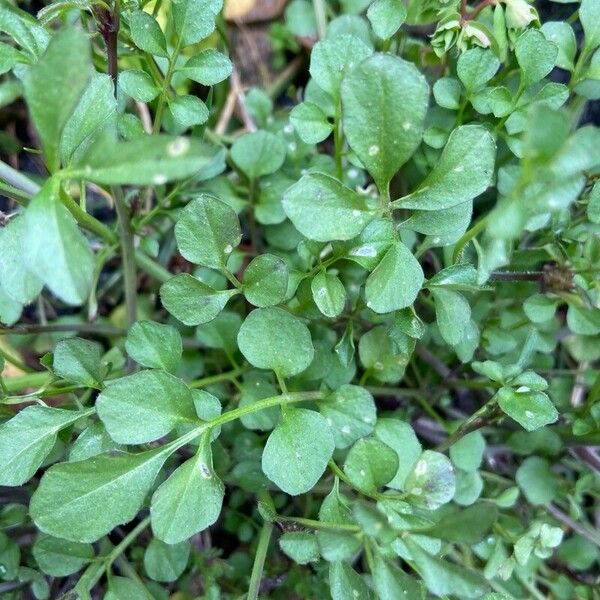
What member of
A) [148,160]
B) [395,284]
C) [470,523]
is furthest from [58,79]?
[470,523]

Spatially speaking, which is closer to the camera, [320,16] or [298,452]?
[298,452]

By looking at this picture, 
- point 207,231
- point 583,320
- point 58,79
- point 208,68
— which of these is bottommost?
point 583,320

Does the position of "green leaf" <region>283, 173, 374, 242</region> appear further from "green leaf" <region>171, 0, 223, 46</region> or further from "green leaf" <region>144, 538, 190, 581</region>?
"green leaf" <region>144, 538, 190, 581</region>

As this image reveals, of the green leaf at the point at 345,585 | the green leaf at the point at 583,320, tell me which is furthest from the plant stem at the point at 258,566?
the green leaf at the point at 583,320

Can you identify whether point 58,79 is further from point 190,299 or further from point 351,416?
point 351,416

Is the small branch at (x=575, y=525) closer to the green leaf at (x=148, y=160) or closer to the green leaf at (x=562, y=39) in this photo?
the green leaf at (x=562, y=39)

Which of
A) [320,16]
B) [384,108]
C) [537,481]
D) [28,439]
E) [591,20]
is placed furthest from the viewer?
[320,16]

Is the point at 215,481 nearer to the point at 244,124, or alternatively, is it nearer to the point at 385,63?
the point at 385,63
